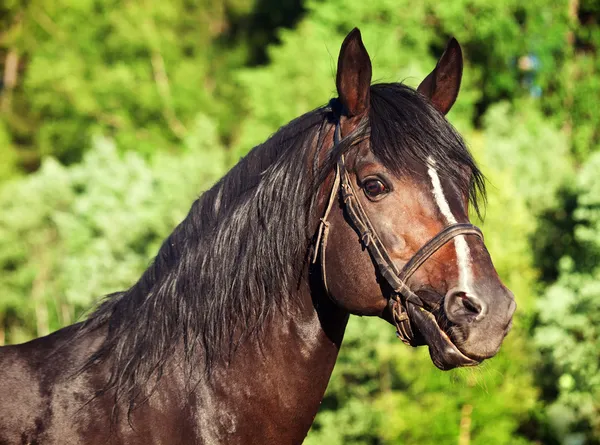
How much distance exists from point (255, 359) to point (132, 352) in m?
0.53

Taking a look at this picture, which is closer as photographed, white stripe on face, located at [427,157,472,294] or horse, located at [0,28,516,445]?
white stripe on face, located at [427,157,472,294]

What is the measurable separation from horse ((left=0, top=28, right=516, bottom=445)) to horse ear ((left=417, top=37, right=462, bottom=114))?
215 millimetres

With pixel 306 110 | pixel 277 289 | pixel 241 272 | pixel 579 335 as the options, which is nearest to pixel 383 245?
pixel 277 289

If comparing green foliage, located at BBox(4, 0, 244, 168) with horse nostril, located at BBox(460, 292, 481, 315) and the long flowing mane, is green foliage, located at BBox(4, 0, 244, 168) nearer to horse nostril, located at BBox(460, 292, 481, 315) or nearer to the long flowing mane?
the long flowing mane

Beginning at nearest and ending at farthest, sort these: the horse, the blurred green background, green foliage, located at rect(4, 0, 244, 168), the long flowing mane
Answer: the horse → the long flowing mane → the blurred green background → green foliage, located at rect(4, 0, 244, 168)

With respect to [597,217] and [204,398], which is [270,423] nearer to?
[204,398]

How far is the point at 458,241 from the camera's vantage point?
3.10 m

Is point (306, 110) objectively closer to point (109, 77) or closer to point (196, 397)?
point (109, 77)

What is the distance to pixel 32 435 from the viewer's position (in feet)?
10.8

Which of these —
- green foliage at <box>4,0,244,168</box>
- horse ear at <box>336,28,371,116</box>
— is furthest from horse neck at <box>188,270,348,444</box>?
green foliage at <box>4,0,244,168</box>

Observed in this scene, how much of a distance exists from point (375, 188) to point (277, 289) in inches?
24.5

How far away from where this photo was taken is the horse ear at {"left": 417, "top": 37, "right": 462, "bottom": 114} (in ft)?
12.1

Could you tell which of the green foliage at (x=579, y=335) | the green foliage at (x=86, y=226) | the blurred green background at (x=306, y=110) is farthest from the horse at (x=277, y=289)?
the green foliage at (x=86, y=226)

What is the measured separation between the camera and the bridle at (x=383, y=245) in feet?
10.3
